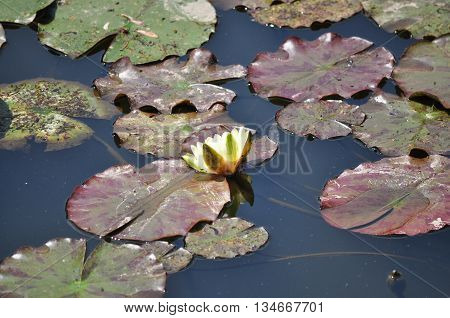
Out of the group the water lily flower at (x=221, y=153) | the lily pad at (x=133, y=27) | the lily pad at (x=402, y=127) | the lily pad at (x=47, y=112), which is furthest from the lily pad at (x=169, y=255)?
the lily pad at (x=133, y=27)

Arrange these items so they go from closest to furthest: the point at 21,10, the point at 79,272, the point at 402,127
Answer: the point at 79,272 → the point at 402,127 → the point at 21,10

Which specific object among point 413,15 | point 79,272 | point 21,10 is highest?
point 413,15

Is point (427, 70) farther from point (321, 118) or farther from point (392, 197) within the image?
point (392, 197)

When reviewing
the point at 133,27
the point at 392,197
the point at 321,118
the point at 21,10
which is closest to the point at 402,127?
the point at 321,118

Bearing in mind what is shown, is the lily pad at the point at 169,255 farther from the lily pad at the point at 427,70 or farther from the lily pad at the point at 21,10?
the lily pad at the point at 21,10

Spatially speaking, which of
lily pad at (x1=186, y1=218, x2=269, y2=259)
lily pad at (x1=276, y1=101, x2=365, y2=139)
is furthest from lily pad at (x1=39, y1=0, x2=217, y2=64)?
lily pad at (x1=186, y1=218, x2=269, y2=259)

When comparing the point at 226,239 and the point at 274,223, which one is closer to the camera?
the point at 226,239
